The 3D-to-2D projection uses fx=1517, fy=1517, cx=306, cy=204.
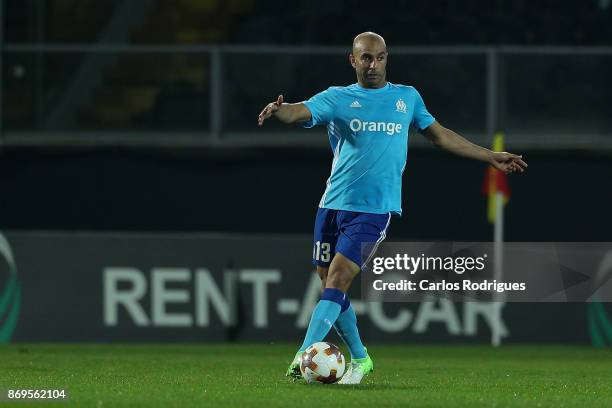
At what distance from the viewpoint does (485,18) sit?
763 inches

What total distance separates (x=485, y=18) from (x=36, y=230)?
627 cm

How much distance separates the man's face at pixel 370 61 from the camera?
9.20 metres

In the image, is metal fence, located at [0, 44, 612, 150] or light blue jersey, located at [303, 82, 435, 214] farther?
metal fence, located at [0, 44, 612, 150]

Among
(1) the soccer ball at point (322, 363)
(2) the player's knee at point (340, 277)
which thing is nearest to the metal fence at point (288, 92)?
(2) the player's knee at point (340, 277)

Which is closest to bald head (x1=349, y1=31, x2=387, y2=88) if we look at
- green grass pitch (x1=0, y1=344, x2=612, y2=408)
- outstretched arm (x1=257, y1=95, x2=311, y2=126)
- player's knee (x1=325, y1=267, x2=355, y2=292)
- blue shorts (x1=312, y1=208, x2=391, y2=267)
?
outstretched arm (x1=257, y1=95, x2=311, y2=126)

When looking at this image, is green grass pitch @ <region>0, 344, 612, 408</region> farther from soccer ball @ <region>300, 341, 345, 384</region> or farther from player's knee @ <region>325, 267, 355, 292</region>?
player's knee @ <region>325, 267, 355, 292</region>

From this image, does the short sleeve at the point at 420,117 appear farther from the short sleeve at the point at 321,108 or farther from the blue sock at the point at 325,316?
the blue sock at the point at 325,316

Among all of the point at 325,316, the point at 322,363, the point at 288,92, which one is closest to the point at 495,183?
the point at 288,92

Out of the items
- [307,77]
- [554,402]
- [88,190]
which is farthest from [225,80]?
[554,402]

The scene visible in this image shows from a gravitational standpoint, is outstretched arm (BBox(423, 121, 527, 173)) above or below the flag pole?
above

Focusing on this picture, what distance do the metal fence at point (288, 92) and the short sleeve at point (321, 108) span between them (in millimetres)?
7897

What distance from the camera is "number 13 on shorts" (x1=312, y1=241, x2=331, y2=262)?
373 inches

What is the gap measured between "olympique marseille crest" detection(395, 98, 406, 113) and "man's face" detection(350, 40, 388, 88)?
6.3 inches

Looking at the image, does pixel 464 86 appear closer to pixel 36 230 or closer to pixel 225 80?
pixel 225 80
